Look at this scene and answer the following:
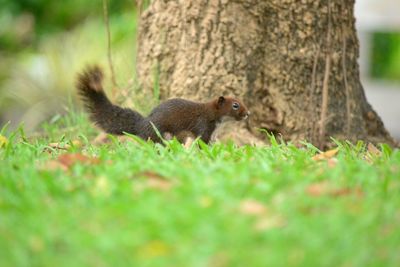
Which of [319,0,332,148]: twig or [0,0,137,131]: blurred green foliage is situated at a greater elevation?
[319,0,332,148]: twig

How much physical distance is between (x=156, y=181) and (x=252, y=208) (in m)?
0.52

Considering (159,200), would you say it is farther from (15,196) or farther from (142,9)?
(142,9)

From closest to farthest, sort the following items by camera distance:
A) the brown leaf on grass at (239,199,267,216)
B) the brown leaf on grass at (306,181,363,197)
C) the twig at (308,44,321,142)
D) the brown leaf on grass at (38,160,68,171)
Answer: the brown leaf on grass at (239,199,267,216), the brown leaf on grass at (306,181,363,197), the brown leaf on grass at (38,160,68,171), the twig at (308,44,321,142)

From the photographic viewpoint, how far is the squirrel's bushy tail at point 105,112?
223 inches

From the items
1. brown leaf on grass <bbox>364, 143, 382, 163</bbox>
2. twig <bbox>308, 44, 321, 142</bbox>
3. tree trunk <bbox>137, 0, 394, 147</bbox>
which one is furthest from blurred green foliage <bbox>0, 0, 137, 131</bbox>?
brown leaf on grass <bbox>364, 143, 382, 163</bbox>

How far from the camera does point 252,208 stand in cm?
305

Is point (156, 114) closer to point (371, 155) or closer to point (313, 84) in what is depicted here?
point (313, 84)

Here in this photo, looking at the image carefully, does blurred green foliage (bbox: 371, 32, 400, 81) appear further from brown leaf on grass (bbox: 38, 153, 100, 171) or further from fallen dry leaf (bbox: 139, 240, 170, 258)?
fallen dry leaf (bbox: 139, 240, 170, 258)

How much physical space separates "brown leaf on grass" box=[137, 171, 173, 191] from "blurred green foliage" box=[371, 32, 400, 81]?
12183 mm

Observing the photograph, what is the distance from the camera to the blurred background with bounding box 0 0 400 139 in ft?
40.4

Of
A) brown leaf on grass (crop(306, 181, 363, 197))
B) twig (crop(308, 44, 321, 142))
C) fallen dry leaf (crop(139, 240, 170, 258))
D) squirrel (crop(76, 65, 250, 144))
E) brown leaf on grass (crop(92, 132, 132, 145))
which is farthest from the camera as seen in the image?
brown leaf on grass (crop(92, 132, 132, 145))

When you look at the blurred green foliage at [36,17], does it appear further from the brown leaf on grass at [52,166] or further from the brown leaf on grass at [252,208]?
the brown leaf on grass at [252,208]

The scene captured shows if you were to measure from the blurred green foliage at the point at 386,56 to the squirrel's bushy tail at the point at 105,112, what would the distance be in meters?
10.2

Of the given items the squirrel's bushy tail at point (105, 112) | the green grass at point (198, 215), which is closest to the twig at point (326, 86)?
the squirrel's bushy tail at point (105, 112)
